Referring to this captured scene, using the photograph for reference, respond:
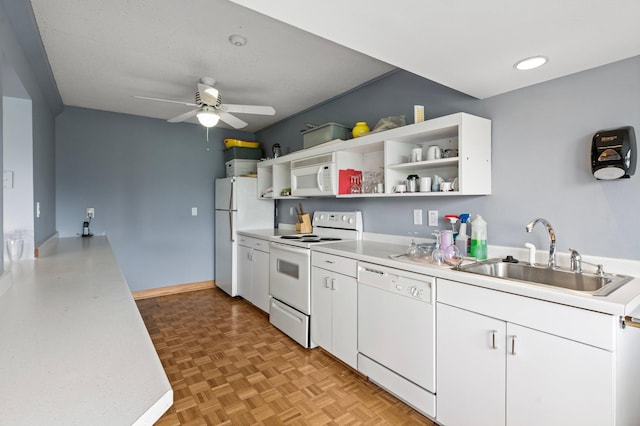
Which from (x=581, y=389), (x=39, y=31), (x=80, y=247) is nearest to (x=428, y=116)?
(x=581, y=389)

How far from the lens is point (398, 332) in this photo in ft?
6.42

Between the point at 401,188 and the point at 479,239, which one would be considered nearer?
the point at 479,239

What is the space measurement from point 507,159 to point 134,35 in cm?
260

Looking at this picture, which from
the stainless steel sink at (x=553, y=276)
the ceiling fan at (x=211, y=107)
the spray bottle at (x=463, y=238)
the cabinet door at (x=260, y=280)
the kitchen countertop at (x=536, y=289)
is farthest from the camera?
the cabinet door at (x=260, y=280)

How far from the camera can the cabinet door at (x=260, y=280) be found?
3450 millimetres

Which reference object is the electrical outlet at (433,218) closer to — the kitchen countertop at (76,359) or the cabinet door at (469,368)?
the cabinet door at (469,368)

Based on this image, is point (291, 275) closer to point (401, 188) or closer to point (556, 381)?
point (401, 188)

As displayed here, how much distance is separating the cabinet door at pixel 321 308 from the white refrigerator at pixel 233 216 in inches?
69.5

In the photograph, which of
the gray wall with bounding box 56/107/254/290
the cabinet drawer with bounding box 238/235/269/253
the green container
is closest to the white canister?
the cabinet drawer with bounding box 238/235/269/253

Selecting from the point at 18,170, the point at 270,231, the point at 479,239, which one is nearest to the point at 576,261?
the point at 479,239

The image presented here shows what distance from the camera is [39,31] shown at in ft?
6.89

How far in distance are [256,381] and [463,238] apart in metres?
1.72

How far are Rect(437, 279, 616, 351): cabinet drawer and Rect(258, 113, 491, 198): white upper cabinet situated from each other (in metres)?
0.65

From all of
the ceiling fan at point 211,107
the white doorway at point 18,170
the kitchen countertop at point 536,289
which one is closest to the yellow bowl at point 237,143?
the ceiling fan at point 211,107
